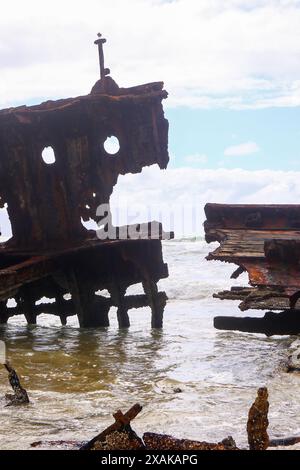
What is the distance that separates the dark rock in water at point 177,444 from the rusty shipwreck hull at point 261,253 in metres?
1.99

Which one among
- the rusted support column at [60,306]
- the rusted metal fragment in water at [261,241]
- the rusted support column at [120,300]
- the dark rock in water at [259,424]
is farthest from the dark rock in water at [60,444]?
the rusted support column at [60,306]

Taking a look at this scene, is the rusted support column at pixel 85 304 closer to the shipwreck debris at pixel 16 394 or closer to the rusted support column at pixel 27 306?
the rusted support column at pixel 27 306

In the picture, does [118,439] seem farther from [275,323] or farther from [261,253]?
[275,323]

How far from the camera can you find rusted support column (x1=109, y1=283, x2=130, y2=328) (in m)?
10.1

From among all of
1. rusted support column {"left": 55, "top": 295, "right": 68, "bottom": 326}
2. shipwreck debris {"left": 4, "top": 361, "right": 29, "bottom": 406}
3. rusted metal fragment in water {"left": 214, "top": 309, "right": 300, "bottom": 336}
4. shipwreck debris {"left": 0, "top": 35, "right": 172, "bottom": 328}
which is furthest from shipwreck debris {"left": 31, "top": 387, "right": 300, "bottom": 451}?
rusted support column {"left": 55, "top": 295, "right": 68, "bottom": 326}

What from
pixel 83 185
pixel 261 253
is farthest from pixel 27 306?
pixel 261 253

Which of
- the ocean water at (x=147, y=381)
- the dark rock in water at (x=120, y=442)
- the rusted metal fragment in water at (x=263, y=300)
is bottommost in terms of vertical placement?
the ocean water at (x=147, y=381)

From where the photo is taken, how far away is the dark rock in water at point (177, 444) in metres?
2.87

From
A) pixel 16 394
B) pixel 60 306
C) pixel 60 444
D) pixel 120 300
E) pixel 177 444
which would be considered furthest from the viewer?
pixel 60 306

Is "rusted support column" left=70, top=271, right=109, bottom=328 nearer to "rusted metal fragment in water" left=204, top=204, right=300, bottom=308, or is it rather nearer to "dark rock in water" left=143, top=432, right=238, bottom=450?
"rusted metal fragment in water" left=204, top=204, right=300, bottom=308

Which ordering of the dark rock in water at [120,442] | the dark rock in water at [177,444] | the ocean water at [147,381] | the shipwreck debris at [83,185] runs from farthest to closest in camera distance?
1. the shipwreck debris at [83,185]
2. the ocean water at [147,381]
3. the dark rock in water at [120,442]
4. the dark rock in water at [177,444]

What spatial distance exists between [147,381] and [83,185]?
4091 mm

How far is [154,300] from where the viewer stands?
395 inches
